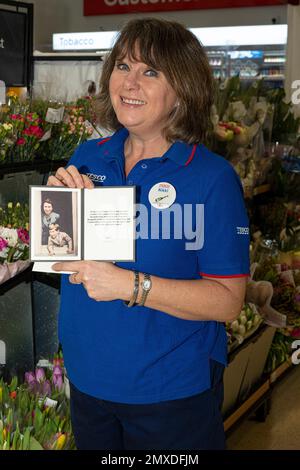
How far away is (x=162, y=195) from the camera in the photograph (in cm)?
152

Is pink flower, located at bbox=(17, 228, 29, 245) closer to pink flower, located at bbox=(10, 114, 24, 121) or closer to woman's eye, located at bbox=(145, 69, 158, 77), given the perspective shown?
pink flower, located at bbox=(10, 114, 24, 121)

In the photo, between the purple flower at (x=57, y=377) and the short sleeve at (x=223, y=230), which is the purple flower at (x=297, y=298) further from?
the short sleeve at (x=223, y=230)

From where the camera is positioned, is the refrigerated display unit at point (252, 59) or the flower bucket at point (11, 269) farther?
the refrigerated display unit at point (252, 59)

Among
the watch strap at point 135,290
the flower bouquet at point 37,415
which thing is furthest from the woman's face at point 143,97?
the flower bouquet at point 37,415

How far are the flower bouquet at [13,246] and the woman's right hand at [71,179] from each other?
608 millimetres

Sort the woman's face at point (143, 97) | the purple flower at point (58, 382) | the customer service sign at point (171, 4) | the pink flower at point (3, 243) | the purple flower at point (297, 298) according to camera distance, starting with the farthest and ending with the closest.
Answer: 1. the customer service sign at point (171, 4)
2. the purple flower at point (297, 298)
3. the purple flower at point (58, 382)
4. the pink flower at point (3, 243)
5. the woman's face at point (143, 97)

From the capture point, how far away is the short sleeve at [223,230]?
4.88ft

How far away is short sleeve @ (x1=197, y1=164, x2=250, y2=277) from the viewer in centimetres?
149

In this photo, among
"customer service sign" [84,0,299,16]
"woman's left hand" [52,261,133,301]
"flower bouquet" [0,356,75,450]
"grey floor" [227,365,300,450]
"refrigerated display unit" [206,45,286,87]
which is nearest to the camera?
"woman's left hand" [52,261,133,301]

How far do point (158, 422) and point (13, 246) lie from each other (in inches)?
33.0

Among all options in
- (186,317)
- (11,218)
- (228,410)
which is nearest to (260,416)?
(228,410)

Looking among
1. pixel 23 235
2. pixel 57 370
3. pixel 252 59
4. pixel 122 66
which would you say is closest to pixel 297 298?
pixel 57 370

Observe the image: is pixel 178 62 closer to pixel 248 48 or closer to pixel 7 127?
pixel 7 127

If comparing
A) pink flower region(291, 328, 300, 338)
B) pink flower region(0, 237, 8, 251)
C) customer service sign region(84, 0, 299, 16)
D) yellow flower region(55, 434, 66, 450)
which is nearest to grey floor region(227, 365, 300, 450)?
pink flower region(291, 328, 300, 338)
